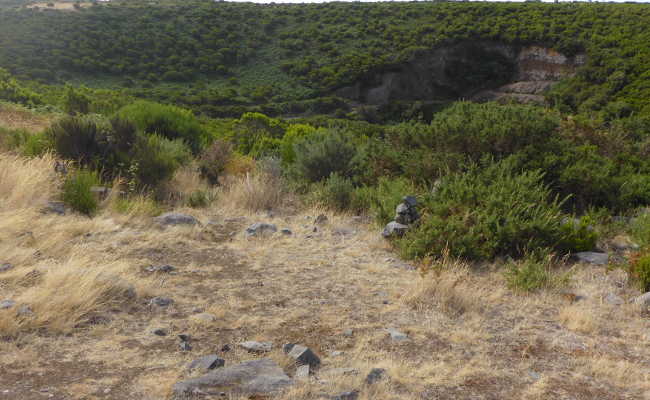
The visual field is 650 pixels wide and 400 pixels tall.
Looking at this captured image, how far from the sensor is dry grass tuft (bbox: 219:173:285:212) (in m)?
7.75

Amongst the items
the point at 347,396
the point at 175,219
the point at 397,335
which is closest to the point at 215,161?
the point at 175,219

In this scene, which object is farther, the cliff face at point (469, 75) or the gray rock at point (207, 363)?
the cliff face at point (469, 75)

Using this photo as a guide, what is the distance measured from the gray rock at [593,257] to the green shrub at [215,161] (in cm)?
576

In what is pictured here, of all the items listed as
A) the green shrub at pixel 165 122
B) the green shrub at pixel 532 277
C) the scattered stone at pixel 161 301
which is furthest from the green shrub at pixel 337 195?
the green shrub at pixel 165 122

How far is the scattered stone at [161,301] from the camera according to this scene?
4243 mm

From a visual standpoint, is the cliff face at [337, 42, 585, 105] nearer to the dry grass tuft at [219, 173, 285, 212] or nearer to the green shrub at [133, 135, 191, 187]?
the green shrub at [133, 135, 191, 187]

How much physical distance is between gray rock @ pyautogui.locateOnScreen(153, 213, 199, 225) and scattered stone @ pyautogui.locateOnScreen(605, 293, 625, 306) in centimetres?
451

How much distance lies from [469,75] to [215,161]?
147 feet

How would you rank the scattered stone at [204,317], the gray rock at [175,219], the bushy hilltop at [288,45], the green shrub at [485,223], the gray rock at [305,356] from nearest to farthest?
the gray rock at [305,356] → the scattered stone at [204,317] → the green shrub at [485,223] → the gray rock at [175,219] → the bushy hilltop at [288,45]

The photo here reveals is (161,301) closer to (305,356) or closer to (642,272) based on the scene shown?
(305,356)

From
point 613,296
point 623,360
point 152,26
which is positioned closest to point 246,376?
point 623,360

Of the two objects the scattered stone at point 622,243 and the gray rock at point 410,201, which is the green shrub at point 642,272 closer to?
the scattered stone at point 622,243

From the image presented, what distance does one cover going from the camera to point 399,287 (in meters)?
4.86

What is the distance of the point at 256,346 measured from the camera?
11.7 feet
